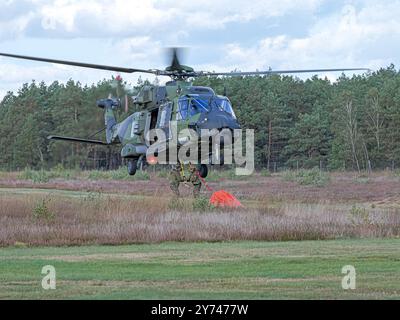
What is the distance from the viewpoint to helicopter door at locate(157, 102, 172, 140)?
33.2m

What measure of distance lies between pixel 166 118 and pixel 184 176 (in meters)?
3.59

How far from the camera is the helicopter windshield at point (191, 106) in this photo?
105 ft

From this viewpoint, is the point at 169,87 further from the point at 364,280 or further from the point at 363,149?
the point at 363,149

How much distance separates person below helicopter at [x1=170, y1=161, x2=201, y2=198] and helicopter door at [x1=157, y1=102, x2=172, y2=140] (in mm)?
2028

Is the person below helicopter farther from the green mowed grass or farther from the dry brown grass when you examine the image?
the green mowed grass

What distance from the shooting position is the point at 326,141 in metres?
97.3

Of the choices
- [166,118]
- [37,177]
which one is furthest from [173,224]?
[37,177]

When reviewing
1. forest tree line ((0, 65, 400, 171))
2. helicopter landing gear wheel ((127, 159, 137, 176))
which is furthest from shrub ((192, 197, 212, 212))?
forest tree line ((0, 65, 400, 171))

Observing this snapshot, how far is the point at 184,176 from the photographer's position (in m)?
36.2

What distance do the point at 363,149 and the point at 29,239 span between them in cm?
7385

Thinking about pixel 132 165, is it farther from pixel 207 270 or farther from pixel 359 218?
pixel 207 270

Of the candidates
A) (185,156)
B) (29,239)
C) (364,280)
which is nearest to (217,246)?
(29,239)
